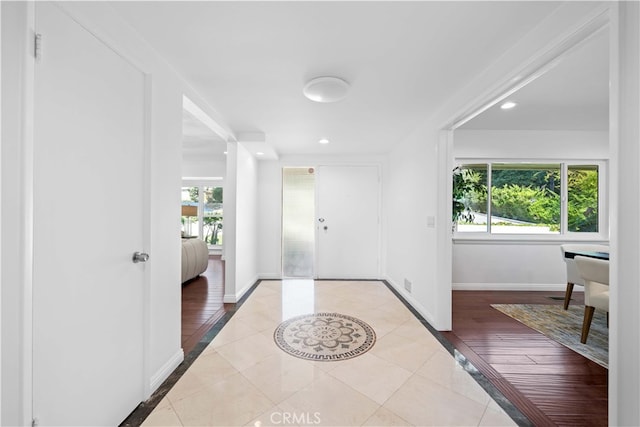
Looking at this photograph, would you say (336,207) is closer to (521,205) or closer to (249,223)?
(249,223)

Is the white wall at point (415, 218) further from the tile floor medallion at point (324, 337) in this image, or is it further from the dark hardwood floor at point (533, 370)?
the tile floor medallion at point (324, 337)

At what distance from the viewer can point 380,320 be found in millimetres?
2756

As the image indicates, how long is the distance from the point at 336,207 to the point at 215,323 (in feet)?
8.49

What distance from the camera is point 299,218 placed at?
453cm

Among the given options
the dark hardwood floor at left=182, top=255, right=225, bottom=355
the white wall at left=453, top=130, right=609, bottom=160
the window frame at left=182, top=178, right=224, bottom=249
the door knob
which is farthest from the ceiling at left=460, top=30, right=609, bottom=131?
the window frame at left=182, top=178, right=224, bottom=249

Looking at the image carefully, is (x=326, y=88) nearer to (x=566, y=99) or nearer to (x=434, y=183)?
(x=434, y=183)

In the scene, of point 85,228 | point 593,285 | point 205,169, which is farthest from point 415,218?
point 205,169

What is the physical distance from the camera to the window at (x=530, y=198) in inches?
152

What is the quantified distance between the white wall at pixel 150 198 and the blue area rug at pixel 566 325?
3288 millimetres

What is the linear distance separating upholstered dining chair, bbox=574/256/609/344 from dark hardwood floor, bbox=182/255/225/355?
3449 mm

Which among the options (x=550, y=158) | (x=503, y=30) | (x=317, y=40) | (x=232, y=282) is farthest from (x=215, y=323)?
(x=550, y=158)

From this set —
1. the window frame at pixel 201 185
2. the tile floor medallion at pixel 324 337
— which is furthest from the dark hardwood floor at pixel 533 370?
the window frame at pixel 201 185

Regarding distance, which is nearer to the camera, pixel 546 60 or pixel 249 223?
pixel 546 60

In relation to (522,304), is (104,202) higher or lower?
higher
